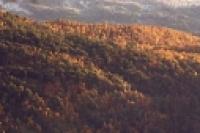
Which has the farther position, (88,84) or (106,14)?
(106,14)

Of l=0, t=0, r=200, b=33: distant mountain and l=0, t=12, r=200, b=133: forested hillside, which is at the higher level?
l=0, t=12, r=200, b=133: forested hillside

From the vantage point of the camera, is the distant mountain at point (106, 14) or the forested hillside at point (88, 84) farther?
the distant mountain at point (106, 14)

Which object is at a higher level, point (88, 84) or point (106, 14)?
point (88, 84)

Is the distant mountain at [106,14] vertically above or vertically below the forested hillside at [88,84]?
below

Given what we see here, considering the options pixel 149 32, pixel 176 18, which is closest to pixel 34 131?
pixel 149 32

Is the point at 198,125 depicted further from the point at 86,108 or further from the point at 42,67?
the point at 42,67

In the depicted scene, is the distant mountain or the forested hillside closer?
the forested hillside

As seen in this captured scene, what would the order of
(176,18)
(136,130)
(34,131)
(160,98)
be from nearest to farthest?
(34,131)
(136,130)
(160,98)
(176,18)

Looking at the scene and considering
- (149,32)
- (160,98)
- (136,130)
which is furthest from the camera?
(149,32)
